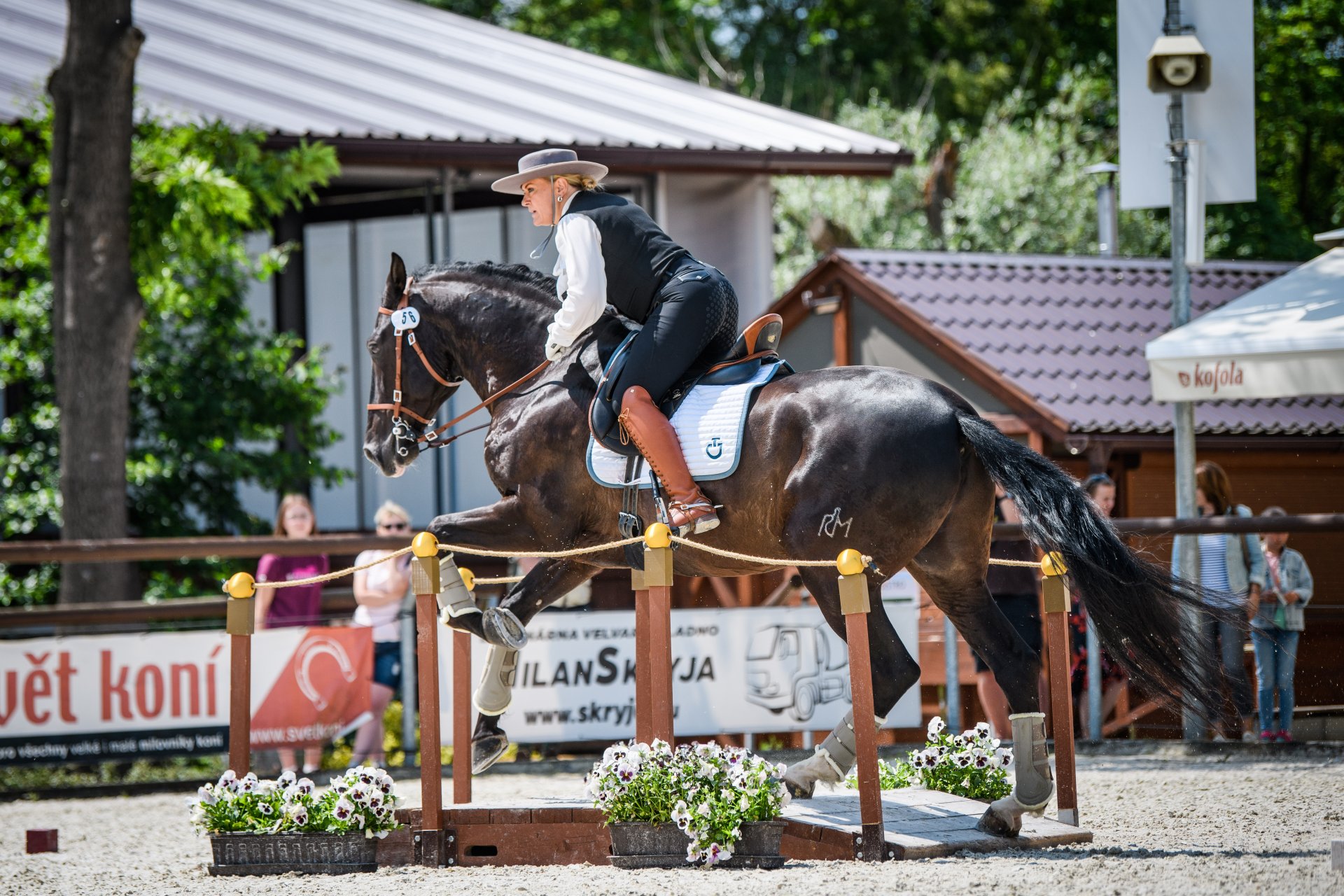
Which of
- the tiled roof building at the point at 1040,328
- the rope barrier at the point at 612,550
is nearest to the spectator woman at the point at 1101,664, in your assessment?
the tiled roof building at the point at 1040,328

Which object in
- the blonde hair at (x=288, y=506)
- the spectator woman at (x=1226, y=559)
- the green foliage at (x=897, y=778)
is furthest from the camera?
the blonde hair at (x=288, y=506)

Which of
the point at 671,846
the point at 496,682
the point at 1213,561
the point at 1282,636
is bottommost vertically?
the point at 671,846

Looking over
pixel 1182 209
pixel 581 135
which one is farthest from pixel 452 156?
pixel 1182 209

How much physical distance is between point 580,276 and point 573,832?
2152mm

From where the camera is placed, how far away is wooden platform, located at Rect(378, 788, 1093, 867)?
5461 millimetres

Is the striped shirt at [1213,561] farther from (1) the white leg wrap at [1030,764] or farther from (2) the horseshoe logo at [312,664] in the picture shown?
(2) the horseshoe logo at [312,664]

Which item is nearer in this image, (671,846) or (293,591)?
(671,846)

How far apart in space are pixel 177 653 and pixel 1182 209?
7202mm

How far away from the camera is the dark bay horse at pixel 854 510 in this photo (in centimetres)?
536

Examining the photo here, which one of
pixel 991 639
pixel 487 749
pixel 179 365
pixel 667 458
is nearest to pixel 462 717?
pixel 487 749

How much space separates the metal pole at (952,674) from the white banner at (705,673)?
0.23 metres

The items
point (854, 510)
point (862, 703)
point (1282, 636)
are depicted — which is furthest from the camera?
point (1282, 636)

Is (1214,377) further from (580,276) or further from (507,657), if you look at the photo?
(507,657)

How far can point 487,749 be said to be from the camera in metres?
6.18
